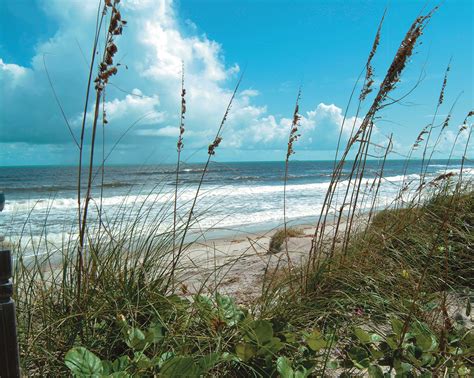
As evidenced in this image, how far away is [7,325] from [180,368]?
1.92 ft

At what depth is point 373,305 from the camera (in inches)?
90.3

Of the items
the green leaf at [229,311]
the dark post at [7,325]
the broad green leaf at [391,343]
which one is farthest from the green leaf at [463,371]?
the dark post at [7,325]

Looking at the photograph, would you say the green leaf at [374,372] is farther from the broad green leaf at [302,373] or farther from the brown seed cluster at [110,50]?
the brown seed cluster at [110,50]

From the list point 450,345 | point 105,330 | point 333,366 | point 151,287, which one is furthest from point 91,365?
point 450,345

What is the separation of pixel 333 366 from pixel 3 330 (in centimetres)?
124

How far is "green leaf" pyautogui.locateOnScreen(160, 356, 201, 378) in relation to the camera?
145 cm

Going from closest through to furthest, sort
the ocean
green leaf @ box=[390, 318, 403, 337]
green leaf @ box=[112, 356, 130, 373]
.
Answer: green leaf @ box=[112, 356, 130, 373], green leaf @ box=[390, 318, 403, 337], the ocean

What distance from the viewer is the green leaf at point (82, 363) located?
57.9 inches

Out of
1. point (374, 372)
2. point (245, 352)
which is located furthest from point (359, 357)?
point (245, 352)

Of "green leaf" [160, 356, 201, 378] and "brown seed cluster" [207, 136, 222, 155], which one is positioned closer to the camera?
"green leaf" [160, 356, 201, 378]

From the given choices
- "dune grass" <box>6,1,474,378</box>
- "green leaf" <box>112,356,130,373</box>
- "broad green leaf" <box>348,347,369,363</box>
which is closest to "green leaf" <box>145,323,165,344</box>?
"dune grass" <box>6,1,474,378</box>

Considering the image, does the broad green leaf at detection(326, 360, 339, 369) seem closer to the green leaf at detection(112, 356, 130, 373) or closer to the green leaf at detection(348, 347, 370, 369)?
the green leaf at detection(348, 347, 370, 369)

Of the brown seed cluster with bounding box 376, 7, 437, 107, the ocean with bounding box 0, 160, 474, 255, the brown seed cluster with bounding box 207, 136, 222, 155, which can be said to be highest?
the brown seed cluster with bounding box 376, 7, 437, 107

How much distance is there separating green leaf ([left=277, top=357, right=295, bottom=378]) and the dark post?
2.92 ft
